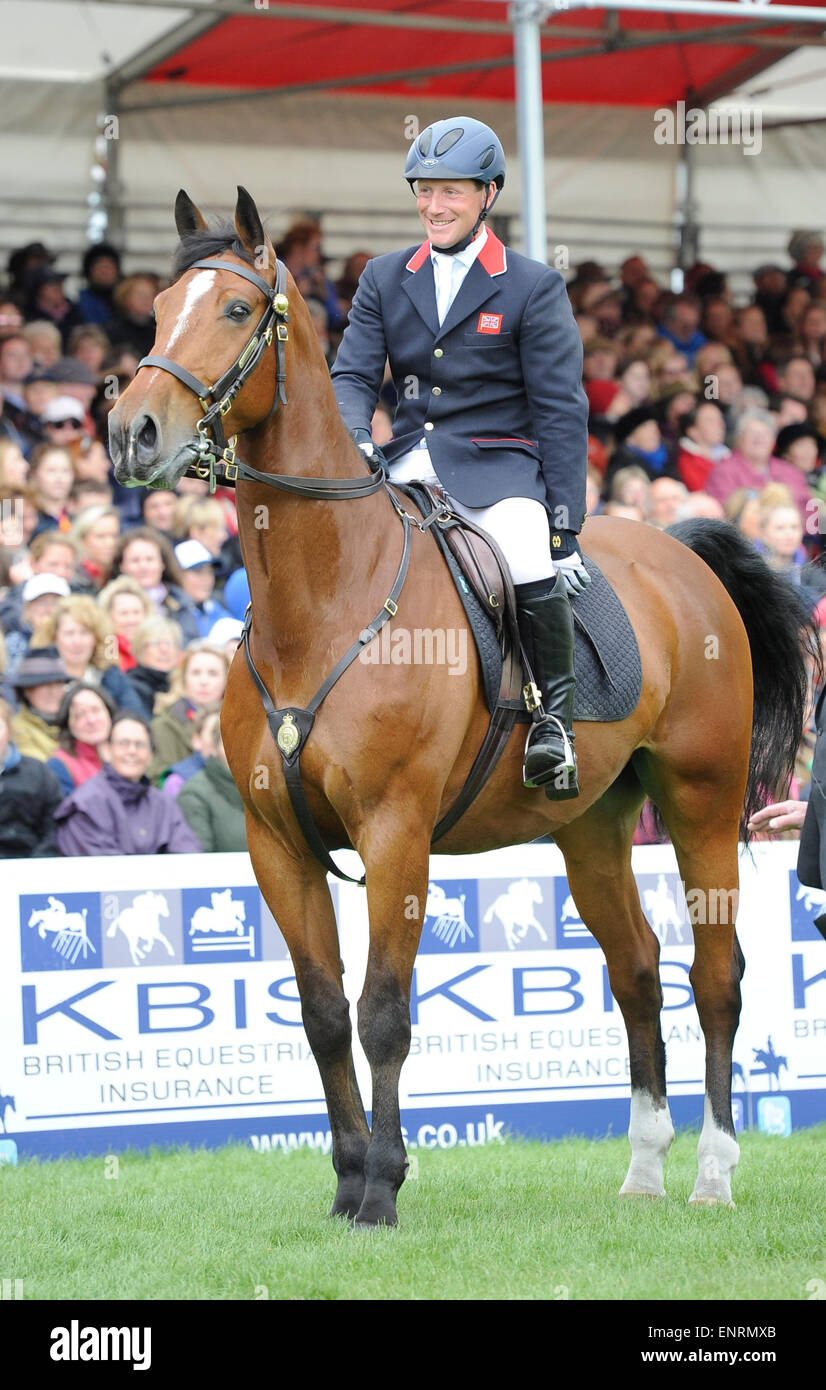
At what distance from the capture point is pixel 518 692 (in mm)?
5812

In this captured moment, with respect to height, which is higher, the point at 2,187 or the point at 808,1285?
the point at 2,187

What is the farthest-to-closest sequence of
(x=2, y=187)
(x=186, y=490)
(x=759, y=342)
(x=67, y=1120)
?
1. (x=759, y=342)
2. (x=2, y=187)
3. (x=186, y=490)
4. (x=67, y=1120)

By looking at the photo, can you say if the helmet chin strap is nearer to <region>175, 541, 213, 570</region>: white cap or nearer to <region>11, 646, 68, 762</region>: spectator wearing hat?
<region>11, 646, 68, 762</region>: spectator wearing hat

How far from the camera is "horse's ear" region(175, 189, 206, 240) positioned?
5230mm

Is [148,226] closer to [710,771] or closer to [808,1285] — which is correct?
[710,771]

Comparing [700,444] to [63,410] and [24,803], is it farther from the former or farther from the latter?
[24,803]

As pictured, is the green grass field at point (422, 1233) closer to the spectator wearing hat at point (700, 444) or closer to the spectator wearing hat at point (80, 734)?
the spectator wearing hat at point (80, 734)

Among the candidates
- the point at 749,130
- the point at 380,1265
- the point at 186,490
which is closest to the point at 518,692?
the point at 380,1265

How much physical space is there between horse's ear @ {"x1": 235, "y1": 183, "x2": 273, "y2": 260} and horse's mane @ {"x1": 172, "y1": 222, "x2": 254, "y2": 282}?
0.07 feet

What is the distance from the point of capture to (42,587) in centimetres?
977

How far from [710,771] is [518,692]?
1.26 m

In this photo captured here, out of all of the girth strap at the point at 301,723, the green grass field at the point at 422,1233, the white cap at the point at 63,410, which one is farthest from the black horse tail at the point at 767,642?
the white cap at the point at 63,410

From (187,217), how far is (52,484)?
5.93 m

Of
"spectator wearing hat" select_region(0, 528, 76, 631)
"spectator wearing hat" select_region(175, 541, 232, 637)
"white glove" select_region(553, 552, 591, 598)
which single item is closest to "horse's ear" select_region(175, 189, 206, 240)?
"white glove" select_region(553, 552, 591, 598)
